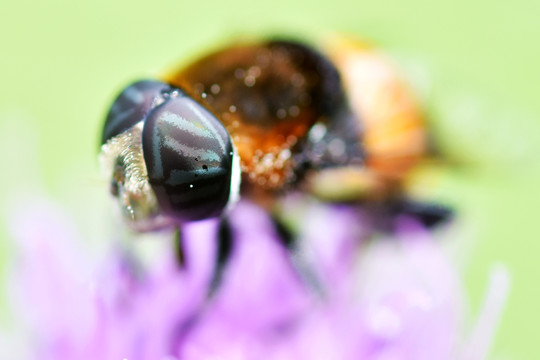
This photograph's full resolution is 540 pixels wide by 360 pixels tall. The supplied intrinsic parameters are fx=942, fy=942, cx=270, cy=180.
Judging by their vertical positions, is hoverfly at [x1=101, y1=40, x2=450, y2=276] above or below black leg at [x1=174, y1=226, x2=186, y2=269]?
above

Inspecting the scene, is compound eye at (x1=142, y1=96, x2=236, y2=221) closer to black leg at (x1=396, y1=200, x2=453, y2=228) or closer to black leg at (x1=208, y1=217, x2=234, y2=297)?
black leg at (x1=208, y1=217, x2=234, y2=297)

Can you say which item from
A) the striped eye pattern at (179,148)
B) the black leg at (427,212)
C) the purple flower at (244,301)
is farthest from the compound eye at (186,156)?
the black leg at (427,212)

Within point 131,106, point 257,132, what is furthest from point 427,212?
point 131,106

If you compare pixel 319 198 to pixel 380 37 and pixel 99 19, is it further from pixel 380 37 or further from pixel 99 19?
pixel 99 19

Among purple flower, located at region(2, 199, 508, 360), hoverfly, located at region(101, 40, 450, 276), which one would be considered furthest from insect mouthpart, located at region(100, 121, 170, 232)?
purple flower, located at region(2, 199, 508, 360)

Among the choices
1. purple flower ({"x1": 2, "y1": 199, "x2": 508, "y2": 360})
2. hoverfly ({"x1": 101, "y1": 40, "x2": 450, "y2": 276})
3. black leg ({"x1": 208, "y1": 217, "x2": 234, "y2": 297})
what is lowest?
purple flower ({"x1": 2, "y1": 199, "x2": 508, "y2": 360})

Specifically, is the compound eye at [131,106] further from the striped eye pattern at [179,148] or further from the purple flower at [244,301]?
the purple flower at [244,301]
